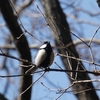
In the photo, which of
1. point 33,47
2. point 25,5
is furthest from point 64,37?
point 25,5

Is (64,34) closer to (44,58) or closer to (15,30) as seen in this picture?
(15,30)

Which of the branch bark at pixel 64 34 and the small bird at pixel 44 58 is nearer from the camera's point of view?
the small bird at pixel 44 58

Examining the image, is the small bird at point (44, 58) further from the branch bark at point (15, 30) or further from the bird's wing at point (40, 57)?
the branch bark at point (15, 30)

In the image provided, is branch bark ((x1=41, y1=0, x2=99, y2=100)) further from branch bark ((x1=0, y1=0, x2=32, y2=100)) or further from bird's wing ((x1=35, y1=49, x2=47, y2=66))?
bird's wing ((x1=35, y1=49, x2=47, y2=66))

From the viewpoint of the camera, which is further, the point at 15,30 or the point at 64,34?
the point at 64,34

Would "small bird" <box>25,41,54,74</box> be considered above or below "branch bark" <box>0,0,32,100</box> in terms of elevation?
below

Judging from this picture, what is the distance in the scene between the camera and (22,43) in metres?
2.87

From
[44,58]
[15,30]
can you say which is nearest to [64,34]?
[15,30]

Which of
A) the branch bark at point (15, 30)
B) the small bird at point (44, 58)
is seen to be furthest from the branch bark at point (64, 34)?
the small bird at point (44, 58)

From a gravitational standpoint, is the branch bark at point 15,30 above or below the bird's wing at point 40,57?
above

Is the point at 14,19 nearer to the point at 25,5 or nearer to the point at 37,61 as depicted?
the point at 37,61

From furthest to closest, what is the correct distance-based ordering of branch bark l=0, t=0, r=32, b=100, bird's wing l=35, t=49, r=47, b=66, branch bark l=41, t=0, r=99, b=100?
1. branch bark l=41, t=0, r=99, b=100
2. branch bark l=0, t=0, r=32, b=100
3. bird's wing l=35, t=49, r=47, b=66

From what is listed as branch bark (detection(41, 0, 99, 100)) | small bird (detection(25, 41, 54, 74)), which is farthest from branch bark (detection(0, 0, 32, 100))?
small bird (detection(25, 41, 54, 74))

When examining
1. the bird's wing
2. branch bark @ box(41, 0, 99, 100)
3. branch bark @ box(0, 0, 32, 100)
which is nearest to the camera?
the bird's wing
